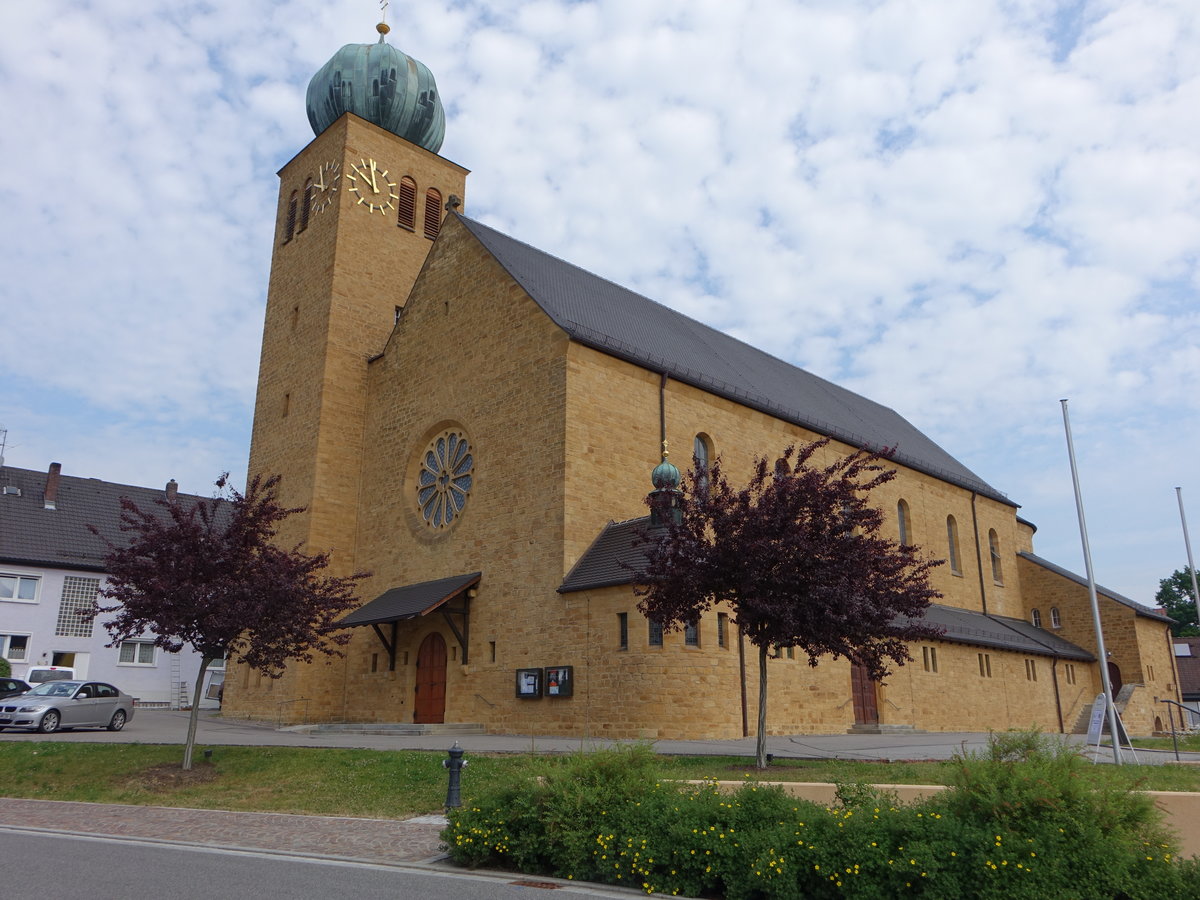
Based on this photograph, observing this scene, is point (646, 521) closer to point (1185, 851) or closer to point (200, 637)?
point (200, 637)

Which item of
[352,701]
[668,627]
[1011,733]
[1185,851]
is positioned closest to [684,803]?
[1011,733]

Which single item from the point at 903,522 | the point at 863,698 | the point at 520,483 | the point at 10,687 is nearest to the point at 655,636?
the point at 520,483

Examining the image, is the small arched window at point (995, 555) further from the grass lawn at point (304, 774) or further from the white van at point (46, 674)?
the white van at point (46, 674)

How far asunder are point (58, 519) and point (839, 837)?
4377 cm

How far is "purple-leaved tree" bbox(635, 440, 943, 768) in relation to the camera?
14.0 meters

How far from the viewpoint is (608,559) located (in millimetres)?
21922

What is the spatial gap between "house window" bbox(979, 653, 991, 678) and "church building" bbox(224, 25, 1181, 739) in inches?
3.8

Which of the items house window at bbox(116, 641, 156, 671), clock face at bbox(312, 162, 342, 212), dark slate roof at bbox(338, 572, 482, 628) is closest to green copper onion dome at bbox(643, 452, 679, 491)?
dark slate roof at bbox(338, 572, 482, 628)

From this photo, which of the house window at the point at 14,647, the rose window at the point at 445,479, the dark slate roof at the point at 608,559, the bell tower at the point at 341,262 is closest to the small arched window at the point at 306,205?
the bell tower at the point at 341,262

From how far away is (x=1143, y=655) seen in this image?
38.3 meters

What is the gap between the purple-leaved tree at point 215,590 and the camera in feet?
56.3

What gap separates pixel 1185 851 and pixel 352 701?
23.4 metres

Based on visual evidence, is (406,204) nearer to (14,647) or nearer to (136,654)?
(136,654)

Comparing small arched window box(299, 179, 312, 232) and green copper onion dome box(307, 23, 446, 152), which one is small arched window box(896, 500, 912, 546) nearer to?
green copper onion dome box(307, 23, 446, 152)
